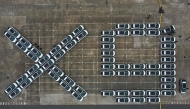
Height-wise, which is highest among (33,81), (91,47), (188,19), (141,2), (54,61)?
(141,2)

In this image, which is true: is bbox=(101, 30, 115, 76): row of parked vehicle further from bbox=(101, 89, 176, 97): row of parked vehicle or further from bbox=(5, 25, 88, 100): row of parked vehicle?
bbox=(5, 25, 88, 100): row of parked vehicle

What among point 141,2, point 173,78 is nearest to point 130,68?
point 173,78

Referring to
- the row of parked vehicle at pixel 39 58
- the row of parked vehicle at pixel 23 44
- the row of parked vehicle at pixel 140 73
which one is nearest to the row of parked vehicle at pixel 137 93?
the row of parked vehicle at pixel 140 73

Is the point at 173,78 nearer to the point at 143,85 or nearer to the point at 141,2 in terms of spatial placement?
the point at 143,85

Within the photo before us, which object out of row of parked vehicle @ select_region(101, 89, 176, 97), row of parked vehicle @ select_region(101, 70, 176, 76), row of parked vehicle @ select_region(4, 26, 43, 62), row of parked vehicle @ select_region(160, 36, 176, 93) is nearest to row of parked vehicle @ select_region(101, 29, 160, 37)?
row of parked vehicle @ select_region(160, 36, 176, 93)

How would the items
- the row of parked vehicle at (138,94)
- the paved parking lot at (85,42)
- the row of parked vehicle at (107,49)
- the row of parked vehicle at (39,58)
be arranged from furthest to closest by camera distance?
1. the paved parking lot at (85,42)
2. the row of parked vehicle at (107,49)
3. the row of parked vehicle at (39,58)
4. the row of parked vehicle at (138,94)

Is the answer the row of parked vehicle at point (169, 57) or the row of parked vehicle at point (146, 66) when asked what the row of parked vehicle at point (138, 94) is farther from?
the row of parked vehicle at point (146, 66)

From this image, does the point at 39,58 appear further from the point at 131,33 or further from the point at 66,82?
the point at 131,33

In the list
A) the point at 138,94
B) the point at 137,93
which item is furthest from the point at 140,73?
the point at 138,94
